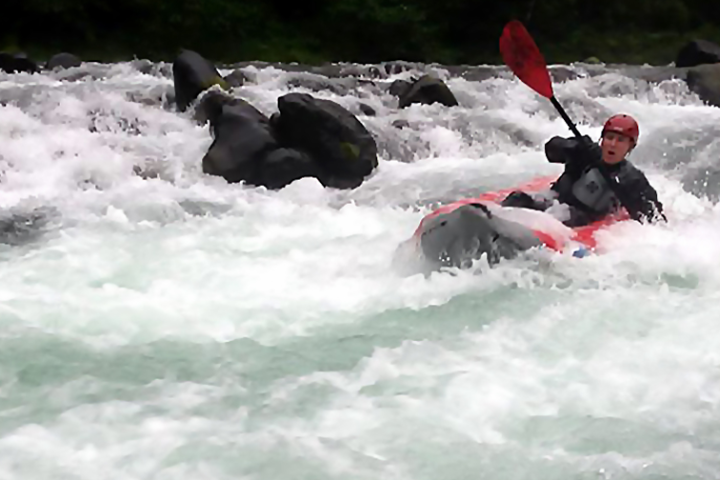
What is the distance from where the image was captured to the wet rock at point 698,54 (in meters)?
13.2

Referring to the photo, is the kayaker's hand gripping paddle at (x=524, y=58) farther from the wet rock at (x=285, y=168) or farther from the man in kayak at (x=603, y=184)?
the wet rock at (x=285, y=168)

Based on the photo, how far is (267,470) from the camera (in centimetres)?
258

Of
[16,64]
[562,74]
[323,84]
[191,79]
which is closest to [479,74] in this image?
A: [562,74]

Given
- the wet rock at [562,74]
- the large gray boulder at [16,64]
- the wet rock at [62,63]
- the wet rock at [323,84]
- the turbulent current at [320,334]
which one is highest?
the wet rock at [562,74]

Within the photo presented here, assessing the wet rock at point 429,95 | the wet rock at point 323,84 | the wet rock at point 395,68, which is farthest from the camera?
the wet rock at point 395,68

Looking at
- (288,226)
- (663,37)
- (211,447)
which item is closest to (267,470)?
(211,447)

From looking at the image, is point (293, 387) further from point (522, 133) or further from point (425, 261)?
point (522, 133)

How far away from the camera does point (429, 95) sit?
9.34 metres

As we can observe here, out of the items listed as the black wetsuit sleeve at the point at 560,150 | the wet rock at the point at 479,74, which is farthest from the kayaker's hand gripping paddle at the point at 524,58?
the wet rock at the point at 479,74

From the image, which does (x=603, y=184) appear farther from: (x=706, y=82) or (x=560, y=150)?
(x=706, y=82)

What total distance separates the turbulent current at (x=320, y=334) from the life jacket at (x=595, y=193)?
0.55 ft

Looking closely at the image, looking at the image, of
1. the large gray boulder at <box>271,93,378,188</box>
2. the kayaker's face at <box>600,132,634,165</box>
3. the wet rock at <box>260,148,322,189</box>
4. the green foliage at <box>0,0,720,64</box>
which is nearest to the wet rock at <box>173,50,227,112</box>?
the large gray boulder at <box>271,93,378,188</box>

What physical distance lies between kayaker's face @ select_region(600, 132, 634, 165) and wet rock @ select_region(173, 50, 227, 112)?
16.7 feet

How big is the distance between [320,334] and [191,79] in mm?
5497
